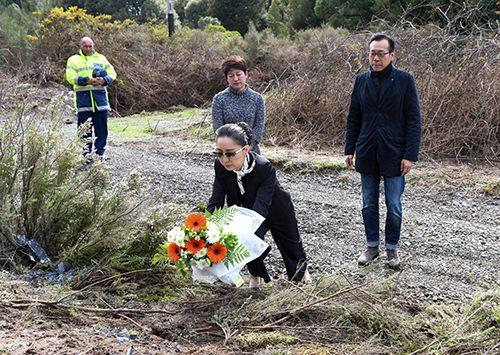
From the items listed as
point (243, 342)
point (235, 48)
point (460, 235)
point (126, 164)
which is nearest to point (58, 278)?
point (243, 342)

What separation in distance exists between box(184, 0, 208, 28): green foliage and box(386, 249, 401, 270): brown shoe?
1553 inches

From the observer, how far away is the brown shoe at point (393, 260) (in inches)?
Answer: 184

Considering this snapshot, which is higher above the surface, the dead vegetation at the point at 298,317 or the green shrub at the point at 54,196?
the green shrub at the point at 54,196

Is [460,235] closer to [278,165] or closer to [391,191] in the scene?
[391,191]

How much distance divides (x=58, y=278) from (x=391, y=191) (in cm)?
252

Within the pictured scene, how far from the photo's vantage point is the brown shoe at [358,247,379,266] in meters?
4.77

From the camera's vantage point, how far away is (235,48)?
20641mm

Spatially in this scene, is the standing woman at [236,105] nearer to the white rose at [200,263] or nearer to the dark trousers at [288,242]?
the dark trousers at [288,242]

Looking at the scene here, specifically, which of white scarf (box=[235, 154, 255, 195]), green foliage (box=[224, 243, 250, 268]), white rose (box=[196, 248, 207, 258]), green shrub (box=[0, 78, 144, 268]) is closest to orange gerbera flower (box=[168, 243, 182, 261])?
white rose (box=[196, 248, 207, 258])

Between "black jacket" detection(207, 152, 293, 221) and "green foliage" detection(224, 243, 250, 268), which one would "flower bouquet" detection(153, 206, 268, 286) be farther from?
"black jacket" detection(207, 152, 293, 221)

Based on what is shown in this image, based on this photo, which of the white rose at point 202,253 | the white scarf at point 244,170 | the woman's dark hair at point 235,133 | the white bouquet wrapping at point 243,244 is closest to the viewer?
the white rose at point 202,253

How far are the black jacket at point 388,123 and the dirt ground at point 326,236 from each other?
0.83 metres

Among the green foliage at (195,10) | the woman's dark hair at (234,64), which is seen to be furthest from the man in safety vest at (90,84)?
the green foliage at (195,10)

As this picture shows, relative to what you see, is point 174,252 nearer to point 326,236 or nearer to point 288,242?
point 288,242
